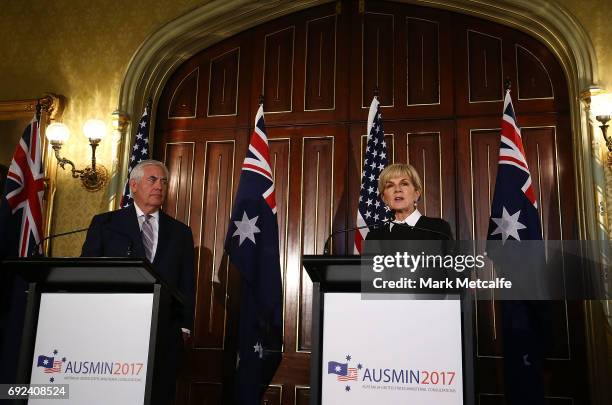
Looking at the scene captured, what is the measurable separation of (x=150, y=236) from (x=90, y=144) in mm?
1858

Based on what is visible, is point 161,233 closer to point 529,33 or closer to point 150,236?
point 150,236

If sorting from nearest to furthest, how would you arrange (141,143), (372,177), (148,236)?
(148,236), (372,177), (141,143)

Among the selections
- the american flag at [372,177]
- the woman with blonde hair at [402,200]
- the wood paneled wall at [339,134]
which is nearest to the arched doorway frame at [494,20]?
the wood paneled wall at [339,134]

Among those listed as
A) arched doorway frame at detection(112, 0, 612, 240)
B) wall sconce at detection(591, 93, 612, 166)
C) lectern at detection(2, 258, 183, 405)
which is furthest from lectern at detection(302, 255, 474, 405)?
wall sconce at detection(591, 93, 612, 166)

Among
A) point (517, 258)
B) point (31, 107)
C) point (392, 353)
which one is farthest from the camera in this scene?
point (31, 107)

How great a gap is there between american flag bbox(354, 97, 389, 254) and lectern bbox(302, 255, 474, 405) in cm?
216

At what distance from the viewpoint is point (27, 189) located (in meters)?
5.66

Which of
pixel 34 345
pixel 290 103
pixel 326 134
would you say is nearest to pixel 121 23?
pixel 290 103

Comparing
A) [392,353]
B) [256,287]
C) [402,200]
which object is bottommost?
[392,353]

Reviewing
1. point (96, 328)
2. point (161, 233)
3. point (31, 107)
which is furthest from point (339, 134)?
point (96, 328)

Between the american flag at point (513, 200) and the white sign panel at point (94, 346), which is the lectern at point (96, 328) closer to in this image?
the white sign panel at point (94, 346)

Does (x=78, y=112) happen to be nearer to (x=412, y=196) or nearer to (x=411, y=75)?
(x=411, y=75)

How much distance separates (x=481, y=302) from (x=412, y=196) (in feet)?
4.88

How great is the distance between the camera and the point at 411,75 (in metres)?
5.89
